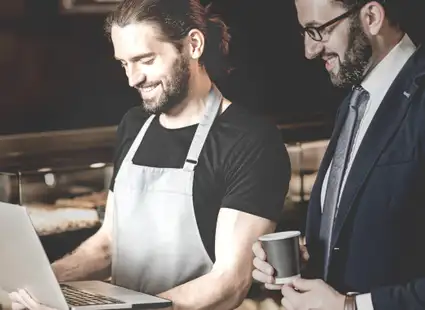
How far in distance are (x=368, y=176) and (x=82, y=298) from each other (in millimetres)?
831

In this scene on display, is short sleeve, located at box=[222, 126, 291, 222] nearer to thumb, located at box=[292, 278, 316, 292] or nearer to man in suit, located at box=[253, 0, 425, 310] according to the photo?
man in suit, located at box=[253, 0, 425, 310]

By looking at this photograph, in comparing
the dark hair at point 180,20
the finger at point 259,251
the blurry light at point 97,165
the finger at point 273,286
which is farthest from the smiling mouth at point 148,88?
the finger at point 273,286

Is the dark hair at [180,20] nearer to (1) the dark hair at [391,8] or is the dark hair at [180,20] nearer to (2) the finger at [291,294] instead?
(1) the dark hair at [391,8]

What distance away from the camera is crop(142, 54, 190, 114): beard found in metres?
2.38

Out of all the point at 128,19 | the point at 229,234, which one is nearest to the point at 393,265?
the point at 229,234

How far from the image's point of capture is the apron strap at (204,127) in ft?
7.76

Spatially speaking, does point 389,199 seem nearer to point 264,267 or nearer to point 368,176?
point 368,176

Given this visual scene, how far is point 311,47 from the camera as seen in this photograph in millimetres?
2395

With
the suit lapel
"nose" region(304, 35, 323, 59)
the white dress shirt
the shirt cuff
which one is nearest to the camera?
the shirt cuff

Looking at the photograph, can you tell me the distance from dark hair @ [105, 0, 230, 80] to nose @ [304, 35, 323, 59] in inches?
9.7

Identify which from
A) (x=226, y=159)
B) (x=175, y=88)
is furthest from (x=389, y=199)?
(x=175, y=88)

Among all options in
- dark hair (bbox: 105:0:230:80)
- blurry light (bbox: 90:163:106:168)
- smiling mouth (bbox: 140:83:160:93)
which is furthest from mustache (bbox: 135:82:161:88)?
blurry light (bbox: 90:163:106:168)

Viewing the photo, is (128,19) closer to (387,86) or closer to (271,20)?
(271,20)

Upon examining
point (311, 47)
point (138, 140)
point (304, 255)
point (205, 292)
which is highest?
point (311, 47)
